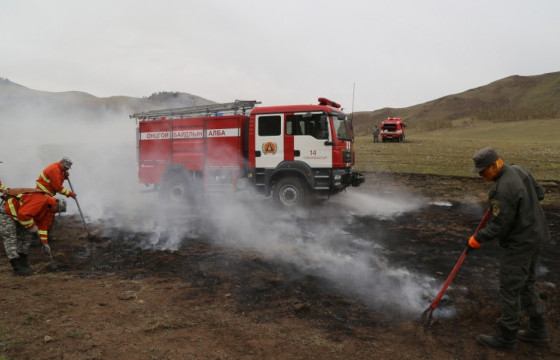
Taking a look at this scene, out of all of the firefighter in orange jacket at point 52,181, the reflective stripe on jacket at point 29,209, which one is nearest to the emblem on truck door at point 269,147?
the firefighter in orange jacket at point 52,181

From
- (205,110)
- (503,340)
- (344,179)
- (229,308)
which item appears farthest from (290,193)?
(503,340)

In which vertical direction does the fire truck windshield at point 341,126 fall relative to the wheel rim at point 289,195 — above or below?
above

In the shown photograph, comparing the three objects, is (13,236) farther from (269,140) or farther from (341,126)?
(341,126)

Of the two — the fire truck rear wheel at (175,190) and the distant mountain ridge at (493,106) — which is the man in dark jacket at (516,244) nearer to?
the fire truck rear wheel at (175,190)

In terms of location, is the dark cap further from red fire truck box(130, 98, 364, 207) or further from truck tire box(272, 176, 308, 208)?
truck tire box(272, 176, 308, 208)

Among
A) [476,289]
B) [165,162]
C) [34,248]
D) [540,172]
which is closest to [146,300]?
[34,248]

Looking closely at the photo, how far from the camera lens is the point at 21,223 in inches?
235

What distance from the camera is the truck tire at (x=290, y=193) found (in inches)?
393

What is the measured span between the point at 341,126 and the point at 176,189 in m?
5.55

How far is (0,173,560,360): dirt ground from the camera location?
12.0 ft

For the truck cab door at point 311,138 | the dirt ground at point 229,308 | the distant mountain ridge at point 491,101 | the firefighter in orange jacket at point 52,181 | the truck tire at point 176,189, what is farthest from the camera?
the distant mountain ridge at point 491,101

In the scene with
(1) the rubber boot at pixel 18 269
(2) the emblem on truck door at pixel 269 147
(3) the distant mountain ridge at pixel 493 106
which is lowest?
(1) the rubber boot at pixel 18 269

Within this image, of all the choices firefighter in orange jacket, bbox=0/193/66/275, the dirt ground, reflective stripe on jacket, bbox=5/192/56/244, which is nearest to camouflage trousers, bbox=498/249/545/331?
the dirt ground

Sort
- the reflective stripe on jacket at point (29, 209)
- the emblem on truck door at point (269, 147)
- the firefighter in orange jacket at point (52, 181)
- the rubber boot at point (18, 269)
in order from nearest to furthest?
1. the rubber boot at point (18, 269)
2. the reflective stripe on jacket at point (29, 209)
3. the firefighter in orange jacket at point (52, 181)
4. the emblem on truck door at point (269, 147)
